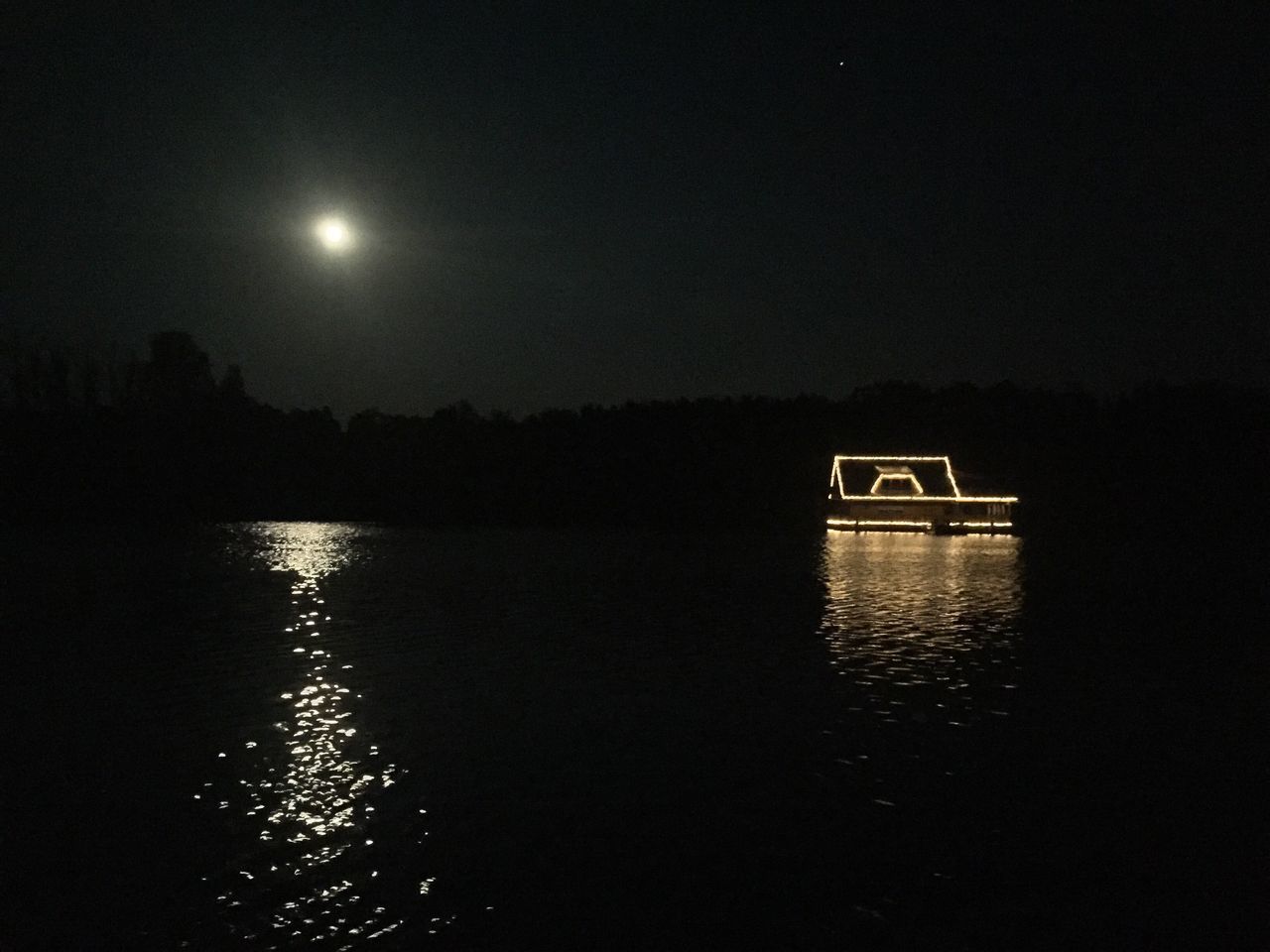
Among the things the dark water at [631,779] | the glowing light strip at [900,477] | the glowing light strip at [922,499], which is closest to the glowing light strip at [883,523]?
the glowing light strip at [922,499]

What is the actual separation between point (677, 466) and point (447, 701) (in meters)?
73.5

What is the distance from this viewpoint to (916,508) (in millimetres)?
61125

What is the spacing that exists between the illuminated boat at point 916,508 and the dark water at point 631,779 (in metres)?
38.0

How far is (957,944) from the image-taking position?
6.34 m

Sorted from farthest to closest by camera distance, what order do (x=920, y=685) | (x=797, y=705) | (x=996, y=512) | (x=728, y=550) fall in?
(x=996, y=512), (x=728, y=550), (x=920, y=685), (x=797, y=705)

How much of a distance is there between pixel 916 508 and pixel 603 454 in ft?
113

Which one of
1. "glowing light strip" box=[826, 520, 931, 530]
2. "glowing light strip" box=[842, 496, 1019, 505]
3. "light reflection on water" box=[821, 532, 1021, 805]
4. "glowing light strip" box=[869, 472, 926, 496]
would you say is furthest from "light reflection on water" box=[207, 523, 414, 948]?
"glowing light strip" box=[869, 472, 926, 496]

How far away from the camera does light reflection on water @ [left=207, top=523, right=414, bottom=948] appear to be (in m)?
6.58

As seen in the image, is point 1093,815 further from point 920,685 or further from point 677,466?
point 677,466

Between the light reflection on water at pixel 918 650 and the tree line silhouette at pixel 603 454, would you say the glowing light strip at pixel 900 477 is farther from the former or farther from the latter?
the light reflection on water at pixel 918 650

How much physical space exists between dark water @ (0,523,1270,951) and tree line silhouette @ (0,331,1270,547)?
167 ft

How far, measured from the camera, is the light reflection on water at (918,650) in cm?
1158

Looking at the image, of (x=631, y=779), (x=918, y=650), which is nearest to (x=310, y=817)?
(x=631, y=779)

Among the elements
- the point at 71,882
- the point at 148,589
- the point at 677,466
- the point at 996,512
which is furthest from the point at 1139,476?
the point at 71,882
